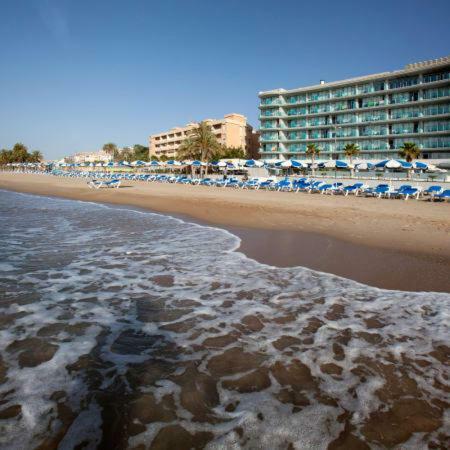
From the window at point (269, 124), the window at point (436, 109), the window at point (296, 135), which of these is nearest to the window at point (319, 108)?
the window at point (296, 135)

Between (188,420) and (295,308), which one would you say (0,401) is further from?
(295,308)

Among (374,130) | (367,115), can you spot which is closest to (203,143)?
(367,115)

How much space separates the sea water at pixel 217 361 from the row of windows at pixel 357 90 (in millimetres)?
Result: 58183

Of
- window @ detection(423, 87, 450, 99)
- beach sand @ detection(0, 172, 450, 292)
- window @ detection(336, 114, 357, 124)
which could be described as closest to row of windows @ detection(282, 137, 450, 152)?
window @ detection(336, 114, 357, 124)

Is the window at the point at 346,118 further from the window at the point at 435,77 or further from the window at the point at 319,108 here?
the window at the point at 435,77

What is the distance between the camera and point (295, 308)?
446 cm

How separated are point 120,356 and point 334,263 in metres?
4.53

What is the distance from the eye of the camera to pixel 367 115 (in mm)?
57094

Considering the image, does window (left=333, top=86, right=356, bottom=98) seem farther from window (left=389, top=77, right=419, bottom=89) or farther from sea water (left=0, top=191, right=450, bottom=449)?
sea water (left=0, top=191, right=450, bottom=449)

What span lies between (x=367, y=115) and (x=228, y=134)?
31.0 metres

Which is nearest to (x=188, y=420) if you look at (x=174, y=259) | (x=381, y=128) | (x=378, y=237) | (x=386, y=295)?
(x=386, y=295)

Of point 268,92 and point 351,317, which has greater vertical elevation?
point 268,92

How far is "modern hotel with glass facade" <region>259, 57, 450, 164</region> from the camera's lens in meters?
50.5

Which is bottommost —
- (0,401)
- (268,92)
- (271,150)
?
(0,401)
